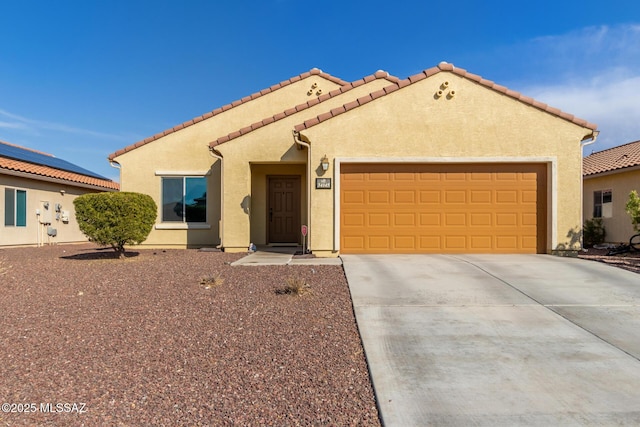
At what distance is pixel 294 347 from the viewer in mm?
4121

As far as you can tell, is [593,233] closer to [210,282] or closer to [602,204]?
[602,204]

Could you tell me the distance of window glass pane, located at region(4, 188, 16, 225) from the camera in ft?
46.5

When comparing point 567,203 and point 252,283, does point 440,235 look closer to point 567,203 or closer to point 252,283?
point 567,203

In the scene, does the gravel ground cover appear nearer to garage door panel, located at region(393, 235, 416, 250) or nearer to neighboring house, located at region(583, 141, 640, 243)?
garage door panel, located at region(393, 235, 416, 250)

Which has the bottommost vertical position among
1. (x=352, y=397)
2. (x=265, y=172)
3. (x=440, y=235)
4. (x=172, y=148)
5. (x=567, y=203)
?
(x=352, y=397)

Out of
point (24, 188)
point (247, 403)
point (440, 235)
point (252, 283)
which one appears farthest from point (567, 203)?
point (24, 188)

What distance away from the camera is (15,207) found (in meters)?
14.6

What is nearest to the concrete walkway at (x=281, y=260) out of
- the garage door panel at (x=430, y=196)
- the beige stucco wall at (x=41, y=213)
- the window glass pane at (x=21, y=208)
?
the garage door panel at (x=430, y=196)

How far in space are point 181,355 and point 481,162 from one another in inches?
334

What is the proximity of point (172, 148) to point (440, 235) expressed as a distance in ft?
29.6

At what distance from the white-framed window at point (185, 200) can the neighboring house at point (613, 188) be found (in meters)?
14.2

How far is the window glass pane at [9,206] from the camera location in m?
14.2

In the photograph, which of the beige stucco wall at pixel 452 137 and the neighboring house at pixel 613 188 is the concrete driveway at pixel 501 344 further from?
the neighboring house at pixel 613 188

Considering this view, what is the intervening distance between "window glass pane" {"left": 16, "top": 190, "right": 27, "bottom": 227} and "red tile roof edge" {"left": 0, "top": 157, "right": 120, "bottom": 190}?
879 millimetres
